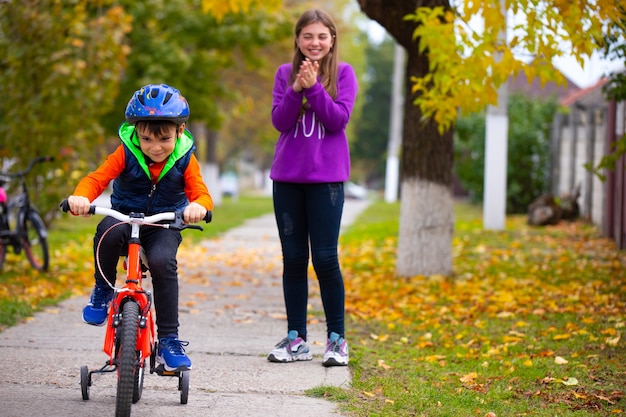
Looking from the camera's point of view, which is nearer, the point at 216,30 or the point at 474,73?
the point at 474,73

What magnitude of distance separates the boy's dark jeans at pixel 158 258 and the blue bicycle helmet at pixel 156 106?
1.72 ft

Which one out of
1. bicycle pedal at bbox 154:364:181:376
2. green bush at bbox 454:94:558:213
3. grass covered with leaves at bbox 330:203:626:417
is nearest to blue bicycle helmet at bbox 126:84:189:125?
bicycle pedal at bbox 154:364:181:376

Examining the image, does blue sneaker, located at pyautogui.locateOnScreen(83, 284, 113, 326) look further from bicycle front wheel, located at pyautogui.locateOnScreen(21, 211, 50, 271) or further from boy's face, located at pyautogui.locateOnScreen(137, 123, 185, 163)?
bicycle front wheel, located at pyautogui.locateOnScreen(21, 211, 50, 271)

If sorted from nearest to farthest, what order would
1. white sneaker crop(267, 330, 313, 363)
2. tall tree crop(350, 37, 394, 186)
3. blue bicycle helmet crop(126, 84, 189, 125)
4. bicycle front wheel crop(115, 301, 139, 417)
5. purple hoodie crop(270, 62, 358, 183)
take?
bicycle front wheel crop(115, 301, 139, 417)
blue bicycle helmet crop(126, 84, 189, 125)
purple hoodie crop(270, 62, 358, 183)
white sneaker crop(267, 330, 313, 363)
tall tree crop(350, 37, 394, 186)

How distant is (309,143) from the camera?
5.59 meters

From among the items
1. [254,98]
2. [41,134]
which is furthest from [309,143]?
[254,98]

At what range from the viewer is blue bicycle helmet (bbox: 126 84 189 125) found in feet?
14.8


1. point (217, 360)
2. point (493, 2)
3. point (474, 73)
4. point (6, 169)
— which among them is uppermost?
point (493, 2)

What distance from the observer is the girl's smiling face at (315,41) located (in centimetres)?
559

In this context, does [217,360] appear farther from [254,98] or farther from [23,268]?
[254,98]

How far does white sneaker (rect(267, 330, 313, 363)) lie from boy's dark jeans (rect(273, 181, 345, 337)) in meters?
0.06

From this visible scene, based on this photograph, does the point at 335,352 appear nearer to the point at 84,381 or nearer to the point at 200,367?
the point at 200,367

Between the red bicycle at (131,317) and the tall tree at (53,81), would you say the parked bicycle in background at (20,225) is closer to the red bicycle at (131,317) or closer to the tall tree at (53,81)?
the tall tree at (53,81)

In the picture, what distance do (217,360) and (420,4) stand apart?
15.4ft
